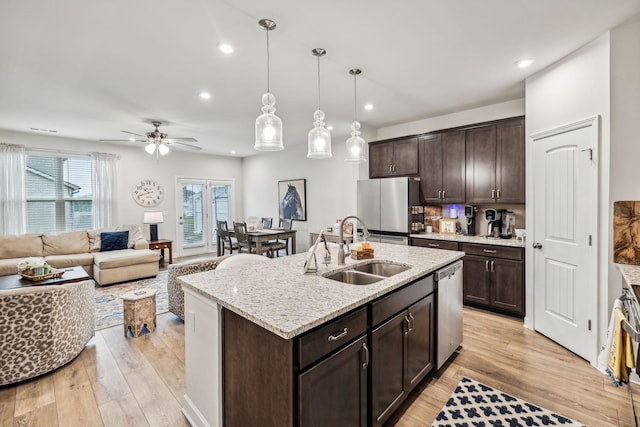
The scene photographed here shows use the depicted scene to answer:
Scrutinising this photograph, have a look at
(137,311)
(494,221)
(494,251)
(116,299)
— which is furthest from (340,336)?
(116,299)

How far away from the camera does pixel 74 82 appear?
321 cm

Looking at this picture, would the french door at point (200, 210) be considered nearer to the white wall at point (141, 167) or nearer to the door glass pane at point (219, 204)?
the door glass pane at point (219, 204)

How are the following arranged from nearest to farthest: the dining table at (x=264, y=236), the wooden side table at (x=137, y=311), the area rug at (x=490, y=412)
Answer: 1. the area rug at (x=490, y=412)
2. the wooden side table at (x=137, y=311)
3. the dining table at (x=264, y=236)

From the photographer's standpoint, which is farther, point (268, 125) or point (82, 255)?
point (82, 255)

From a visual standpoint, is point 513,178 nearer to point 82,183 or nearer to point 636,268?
point 636,268

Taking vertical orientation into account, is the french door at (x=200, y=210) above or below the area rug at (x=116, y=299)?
above

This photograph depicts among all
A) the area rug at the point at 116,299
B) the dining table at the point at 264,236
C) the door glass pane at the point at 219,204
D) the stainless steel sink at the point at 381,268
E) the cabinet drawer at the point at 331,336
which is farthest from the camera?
the door glass pane at the point at 219,204

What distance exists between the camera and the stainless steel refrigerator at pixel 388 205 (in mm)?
4340

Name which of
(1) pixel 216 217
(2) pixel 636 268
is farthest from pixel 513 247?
(1) pixel 216 217

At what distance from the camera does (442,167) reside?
433cm

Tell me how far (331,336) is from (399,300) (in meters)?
→ 0.67

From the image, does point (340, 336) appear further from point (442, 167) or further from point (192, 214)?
point (192, 214)

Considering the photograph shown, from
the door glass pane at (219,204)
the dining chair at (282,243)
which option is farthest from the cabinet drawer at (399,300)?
the door glass pane at (219,204)

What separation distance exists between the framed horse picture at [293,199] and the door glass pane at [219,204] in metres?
1.96
